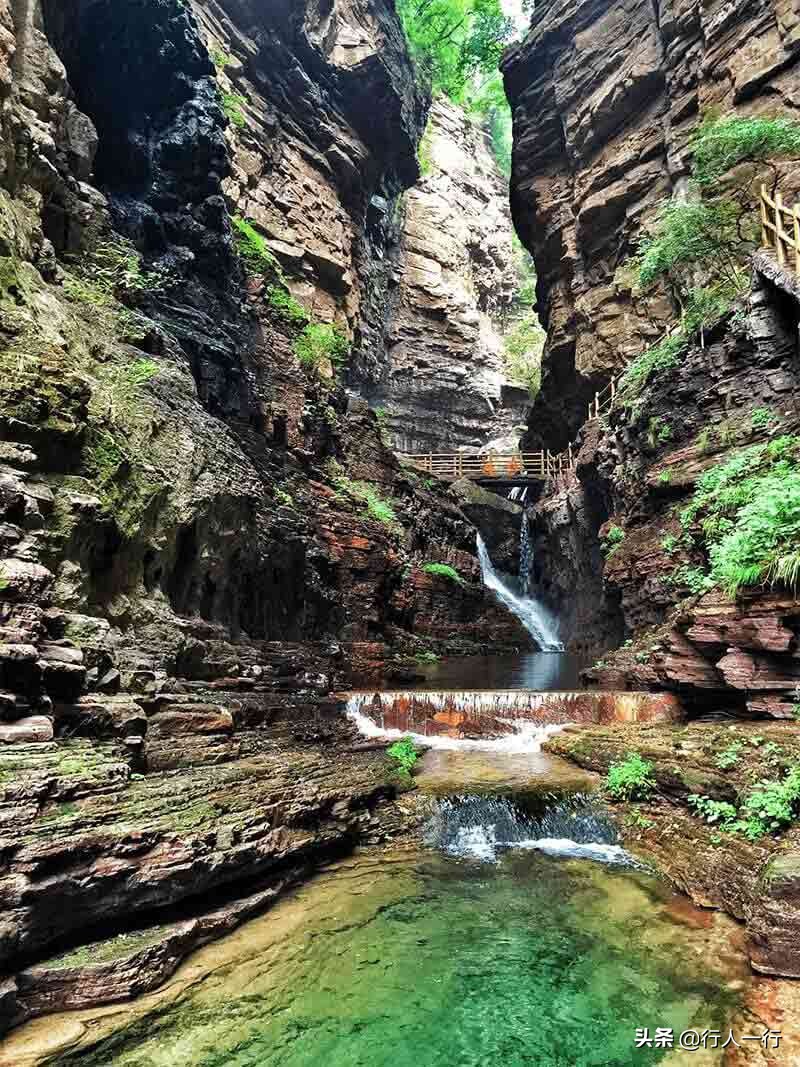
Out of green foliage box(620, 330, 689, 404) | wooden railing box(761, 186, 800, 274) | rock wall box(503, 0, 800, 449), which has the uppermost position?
rock wall box(503, 0, 800, 449)

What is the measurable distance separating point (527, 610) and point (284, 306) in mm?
17700

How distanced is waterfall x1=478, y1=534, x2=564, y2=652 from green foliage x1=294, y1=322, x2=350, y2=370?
11.7m

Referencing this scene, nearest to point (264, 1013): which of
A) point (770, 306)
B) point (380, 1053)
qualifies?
point (380, 1053)

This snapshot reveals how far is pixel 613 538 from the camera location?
1677 centimetres

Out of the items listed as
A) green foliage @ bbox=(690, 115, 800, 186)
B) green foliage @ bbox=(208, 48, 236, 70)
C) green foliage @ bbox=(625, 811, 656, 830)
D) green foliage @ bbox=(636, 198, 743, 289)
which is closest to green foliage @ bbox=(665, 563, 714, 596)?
green foliage @ bbox=(625, 811, 656, 830)

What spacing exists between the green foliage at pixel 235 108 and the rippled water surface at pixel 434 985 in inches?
1027

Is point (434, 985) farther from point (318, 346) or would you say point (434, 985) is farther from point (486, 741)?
point (318, 346)

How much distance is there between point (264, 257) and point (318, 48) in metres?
13.0

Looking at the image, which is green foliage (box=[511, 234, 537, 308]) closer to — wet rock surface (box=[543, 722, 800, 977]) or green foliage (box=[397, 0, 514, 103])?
green foliage (box=[397, 0, 514, 103])

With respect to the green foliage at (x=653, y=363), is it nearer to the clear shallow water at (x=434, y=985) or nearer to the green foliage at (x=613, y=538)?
the green foliage at (x=613, y=538)

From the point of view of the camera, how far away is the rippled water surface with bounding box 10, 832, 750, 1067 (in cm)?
383

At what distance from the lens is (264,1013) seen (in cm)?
416

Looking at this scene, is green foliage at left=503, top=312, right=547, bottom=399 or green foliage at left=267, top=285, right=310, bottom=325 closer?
green foliage at left=267, top=285, right=310, bottom=325

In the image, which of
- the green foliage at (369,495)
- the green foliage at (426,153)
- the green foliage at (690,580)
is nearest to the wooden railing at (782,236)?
the green foliage at (690,580)
